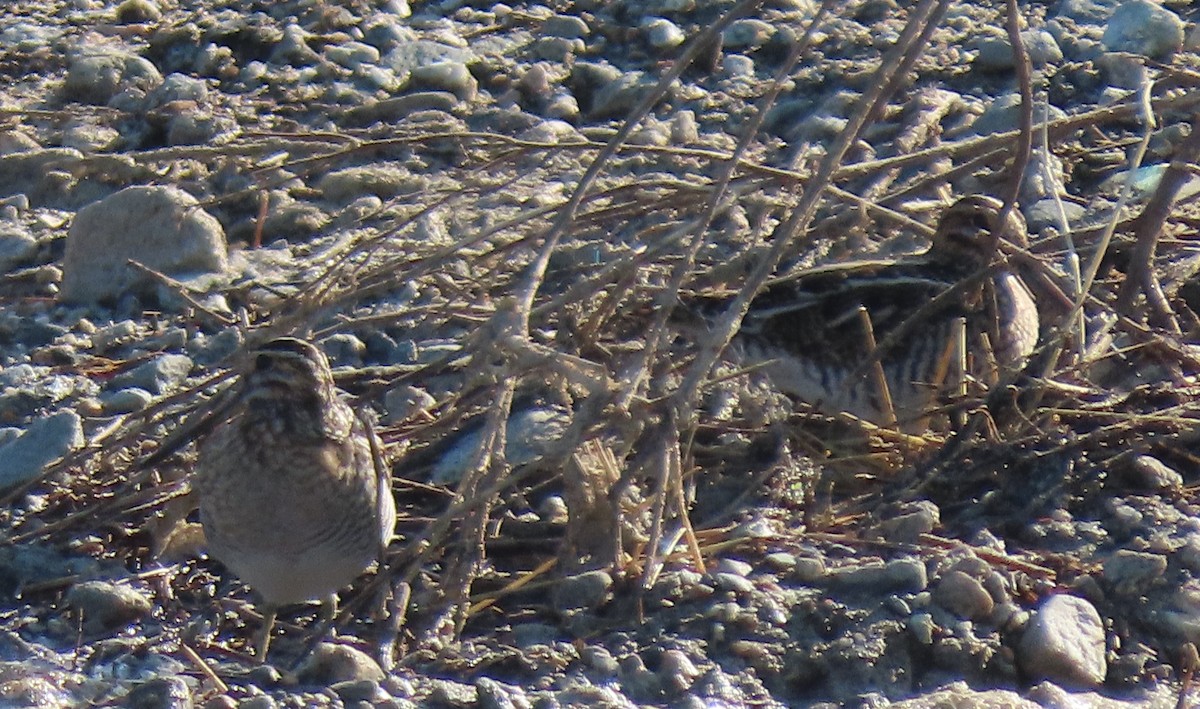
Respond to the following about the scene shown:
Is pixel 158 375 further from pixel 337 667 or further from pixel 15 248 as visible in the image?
pixel 337 667

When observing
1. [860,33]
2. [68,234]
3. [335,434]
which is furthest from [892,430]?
[860,33]

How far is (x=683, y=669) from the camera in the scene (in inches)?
207

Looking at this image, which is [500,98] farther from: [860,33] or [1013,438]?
[1013,438]

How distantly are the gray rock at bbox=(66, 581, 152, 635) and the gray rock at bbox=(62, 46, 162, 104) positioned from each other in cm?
426

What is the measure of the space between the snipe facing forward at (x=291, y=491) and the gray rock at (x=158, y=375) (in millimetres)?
1566

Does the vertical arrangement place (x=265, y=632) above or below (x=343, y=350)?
above

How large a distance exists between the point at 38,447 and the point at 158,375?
812 millimetres

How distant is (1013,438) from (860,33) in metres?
4.79

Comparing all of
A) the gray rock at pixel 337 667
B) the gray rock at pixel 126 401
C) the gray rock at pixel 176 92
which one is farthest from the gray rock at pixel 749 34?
the gray rock at pixel 337 667

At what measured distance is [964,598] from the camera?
5465 millimetres

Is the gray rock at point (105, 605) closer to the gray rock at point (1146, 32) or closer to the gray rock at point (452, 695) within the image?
the gray rock at point (452, 695)

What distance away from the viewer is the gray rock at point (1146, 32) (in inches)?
398

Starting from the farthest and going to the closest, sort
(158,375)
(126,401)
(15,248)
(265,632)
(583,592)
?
(15,248)
(158,375)
(126,401)
(265,632)
(583,592)

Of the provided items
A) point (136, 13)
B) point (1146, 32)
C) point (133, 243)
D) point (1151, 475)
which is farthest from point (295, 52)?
point (1151, 475)
